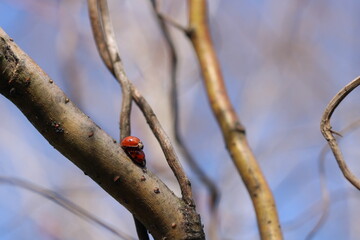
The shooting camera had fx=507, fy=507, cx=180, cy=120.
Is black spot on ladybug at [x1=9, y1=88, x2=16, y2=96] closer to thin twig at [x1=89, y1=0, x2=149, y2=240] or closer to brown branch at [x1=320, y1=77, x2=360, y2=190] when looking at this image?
thin twig at [x1=89, y1=0, x2=149, y2=240]

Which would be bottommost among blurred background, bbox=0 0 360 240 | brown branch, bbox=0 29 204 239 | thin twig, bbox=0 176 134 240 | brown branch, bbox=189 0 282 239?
brown branch, bbox=0 29 204 239

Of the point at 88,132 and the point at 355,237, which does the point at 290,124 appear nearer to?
the point at 355,237

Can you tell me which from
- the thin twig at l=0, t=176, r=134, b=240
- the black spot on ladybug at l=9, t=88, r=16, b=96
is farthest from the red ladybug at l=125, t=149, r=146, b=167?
the thin twig at l=0, t=176, r=134, b=240

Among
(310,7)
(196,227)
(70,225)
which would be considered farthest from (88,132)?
(310,7)

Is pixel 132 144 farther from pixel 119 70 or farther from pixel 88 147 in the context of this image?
pixel 119 70

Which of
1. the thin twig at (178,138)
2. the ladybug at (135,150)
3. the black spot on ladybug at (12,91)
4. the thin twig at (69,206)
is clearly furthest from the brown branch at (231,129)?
the black spot on ladybug at (12,91)
